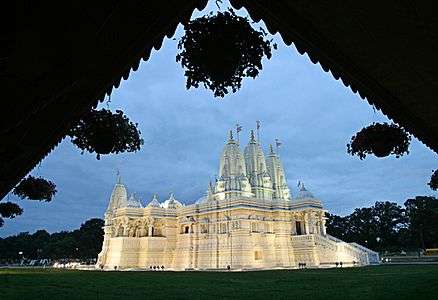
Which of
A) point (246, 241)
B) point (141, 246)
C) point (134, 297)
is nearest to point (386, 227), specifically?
point (246, 241)

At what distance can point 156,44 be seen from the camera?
4270 mm

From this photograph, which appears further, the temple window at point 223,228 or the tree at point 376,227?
the tree at point 376,227

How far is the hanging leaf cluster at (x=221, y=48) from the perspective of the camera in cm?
387

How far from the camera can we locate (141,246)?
50375 mm

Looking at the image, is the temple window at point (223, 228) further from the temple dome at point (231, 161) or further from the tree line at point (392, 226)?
the tree line at point (392, 226)

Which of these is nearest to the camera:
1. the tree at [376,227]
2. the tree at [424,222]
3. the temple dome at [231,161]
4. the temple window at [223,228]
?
the temple window at [223,228]

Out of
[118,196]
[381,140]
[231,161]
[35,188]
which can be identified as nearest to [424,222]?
[231,161]

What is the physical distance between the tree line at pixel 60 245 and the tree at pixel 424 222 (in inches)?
2214

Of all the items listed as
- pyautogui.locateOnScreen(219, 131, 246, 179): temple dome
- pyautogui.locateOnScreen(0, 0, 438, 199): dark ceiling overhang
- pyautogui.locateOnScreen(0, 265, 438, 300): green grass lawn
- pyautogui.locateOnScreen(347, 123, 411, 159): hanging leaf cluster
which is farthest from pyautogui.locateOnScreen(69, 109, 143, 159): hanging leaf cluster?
pyautogui.locateOnScreen(219, 131, 246, 179): temple dome

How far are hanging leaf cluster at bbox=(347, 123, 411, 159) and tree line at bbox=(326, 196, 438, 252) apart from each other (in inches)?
2242

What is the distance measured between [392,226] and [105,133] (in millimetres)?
68886

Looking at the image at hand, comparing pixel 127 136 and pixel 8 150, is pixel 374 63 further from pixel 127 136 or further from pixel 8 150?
pixel 8 150

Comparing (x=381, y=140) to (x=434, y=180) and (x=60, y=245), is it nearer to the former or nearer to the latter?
(x=434, y=180)

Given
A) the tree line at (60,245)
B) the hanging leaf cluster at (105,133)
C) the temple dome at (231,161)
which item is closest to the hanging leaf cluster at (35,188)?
the hanging leaf cluster at (105,133)
